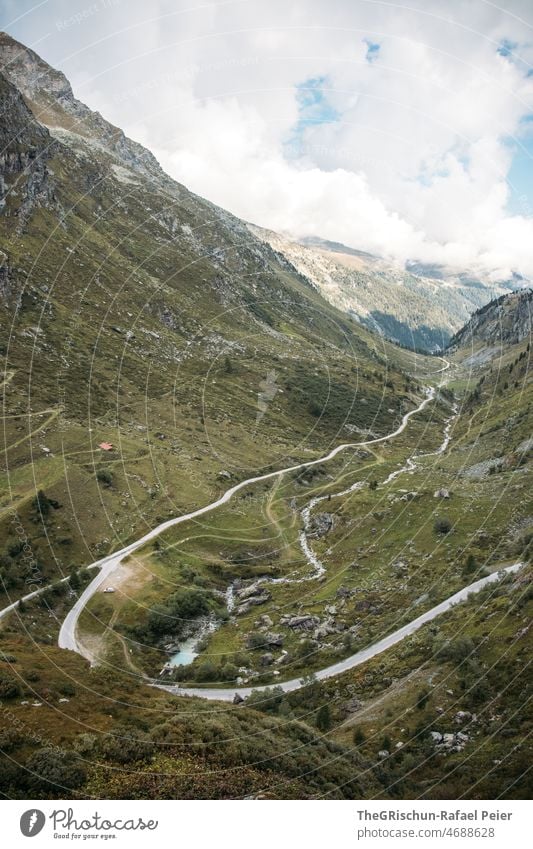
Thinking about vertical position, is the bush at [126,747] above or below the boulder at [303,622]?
below

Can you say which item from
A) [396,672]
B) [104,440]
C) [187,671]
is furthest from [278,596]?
[104,440]

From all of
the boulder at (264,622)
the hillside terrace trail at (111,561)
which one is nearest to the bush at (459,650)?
the hillside terrace trail at (111,561)

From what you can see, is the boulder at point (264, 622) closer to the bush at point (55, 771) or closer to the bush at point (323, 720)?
the bush at point (323, 720)

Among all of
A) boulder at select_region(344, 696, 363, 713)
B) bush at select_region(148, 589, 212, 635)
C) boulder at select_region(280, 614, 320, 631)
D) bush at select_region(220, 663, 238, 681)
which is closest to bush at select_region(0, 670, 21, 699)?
bush at select_region(220, 663, 238, 681)

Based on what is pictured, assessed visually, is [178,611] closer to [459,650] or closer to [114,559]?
[114,559]

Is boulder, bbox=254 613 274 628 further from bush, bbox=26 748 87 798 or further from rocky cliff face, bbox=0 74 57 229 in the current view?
rocky cliff face, bbox=0 74 57 229
